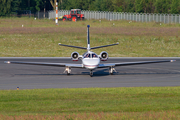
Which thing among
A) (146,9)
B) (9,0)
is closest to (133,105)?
(146,9)

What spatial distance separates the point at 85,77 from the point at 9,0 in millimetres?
82808

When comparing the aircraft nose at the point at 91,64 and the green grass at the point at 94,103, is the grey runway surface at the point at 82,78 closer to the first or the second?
the aircraft nose at the point at 91,64

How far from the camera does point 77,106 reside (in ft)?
39.7

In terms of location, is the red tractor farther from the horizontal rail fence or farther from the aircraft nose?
the aircraft nose

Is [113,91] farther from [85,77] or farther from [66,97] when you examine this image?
[85,77]

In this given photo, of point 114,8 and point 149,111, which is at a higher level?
point 114,8

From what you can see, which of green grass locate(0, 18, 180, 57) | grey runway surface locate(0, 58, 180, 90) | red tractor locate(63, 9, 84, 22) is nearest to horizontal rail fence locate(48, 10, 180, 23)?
red tractor locate(63, 9, 84, 22)

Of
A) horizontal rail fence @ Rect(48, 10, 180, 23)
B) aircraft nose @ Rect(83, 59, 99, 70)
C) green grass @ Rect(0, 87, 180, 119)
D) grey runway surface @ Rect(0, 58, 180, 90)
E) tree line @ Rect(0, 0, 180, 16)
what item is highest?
tree line @ Rect(0, 0, 180, 16)

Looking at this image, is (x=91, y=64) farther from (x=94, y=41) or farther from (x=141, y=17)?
(x=141, y=17)

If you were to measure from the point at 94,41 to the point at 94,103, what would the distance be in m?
38.8

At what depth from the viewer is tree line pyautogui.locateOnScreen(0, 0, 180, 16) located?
89.8m

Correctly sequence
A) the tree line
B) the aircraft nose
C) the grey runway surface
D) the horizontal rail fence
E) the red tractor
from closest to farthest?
the grey runway surface → the aircraft nose → the horizontal rail fence → the red tractor → the tree line

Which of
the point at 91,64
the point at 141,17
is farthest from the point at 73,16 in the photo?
the point at 91,64

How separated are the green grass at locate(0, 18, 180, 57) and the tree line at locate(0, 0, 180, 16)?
3053cm
